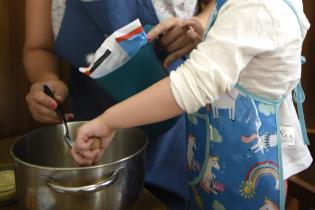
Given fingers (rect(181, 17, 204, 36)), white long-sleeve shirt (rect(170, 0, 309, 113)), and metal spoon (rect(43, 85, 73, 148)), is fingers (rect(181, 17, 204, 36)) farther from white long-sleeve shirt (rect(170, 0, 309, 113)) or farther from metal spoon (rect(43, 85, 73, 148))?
metal spoon (rect(43, 85, 73, 148))

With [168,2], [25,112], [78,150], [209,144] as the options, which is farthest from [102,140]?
[25,112]

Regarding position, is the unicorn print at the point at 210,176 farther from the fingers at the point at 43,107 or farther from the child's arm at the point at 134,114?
the fingers at the point at 43,107

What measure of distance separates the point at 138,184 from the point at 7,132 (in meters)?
0.61

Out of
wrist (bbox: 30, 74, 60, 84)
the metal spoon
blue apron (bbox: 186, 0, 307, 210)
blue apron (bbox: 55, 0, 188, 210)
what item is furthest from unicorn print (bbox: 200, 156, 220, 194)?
wrist (bbox: 30, 74, 60, 84)

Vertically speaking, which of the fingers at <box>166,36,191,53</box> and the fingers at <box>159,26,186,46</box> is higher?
the fingers at <box>159,26,186,46</box>

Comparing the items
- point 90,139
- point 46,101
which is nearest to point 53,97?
point 46,101

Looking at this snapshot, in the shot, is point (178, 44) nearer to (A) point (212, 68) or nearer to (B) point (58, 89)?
(A) point (212, 68)

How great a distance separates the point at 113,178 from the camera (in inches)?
22.2

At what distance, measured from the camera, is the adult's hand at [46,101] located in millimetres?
765

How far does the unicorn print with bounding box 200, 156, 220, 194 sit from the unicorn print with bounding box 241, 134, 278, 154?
0.06 metres

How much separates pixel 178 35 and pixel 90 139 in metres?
0.21

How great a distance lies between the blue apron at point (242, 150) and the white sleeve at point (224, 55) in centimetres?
7

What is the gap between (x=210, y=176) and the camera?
70 cm

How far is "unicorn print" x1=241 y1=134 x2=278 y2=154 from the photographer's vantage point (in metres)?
0.65
